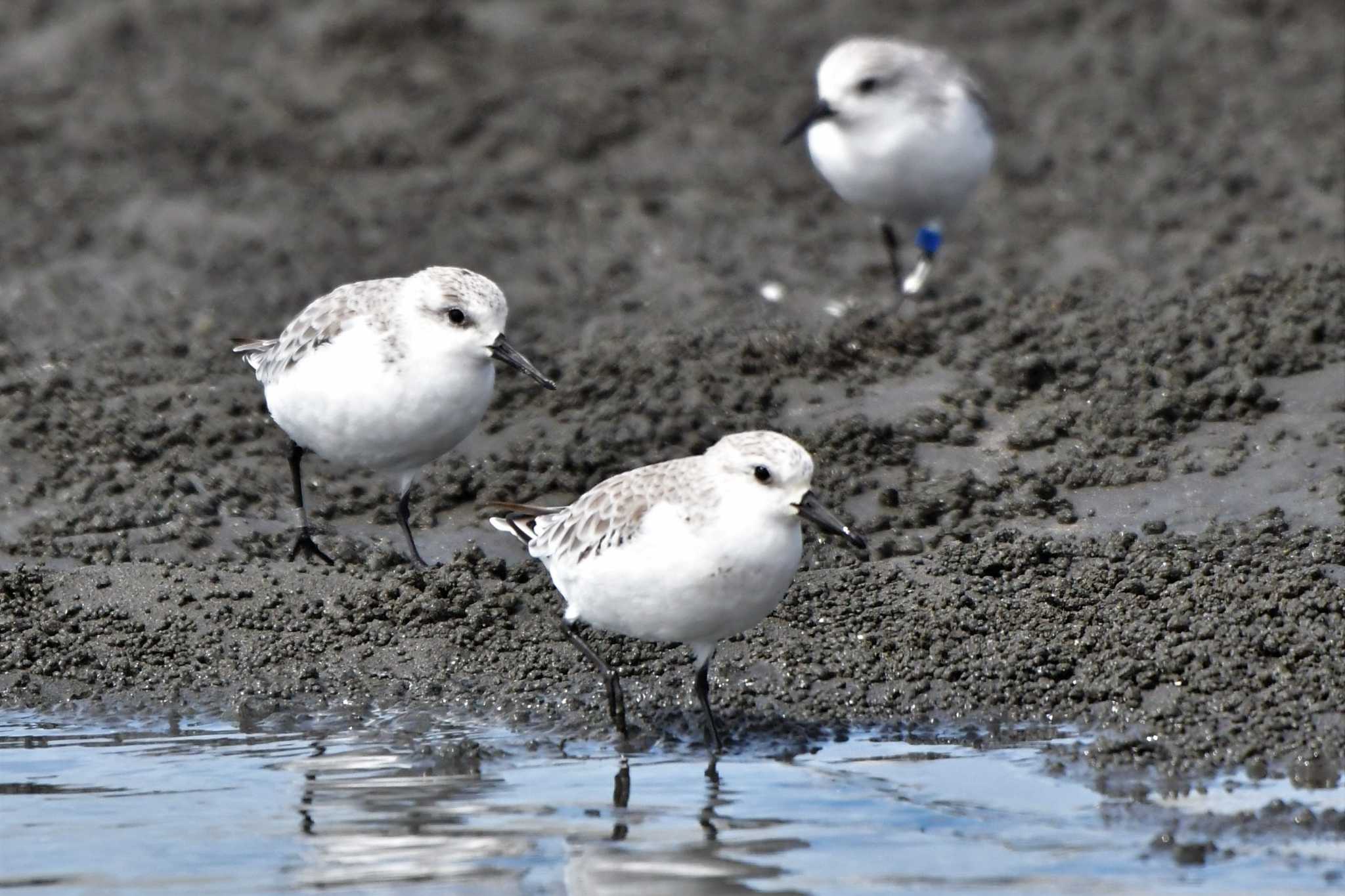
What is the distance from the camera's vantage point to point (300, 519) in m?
8.88

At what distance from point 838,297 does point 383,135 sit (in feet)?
13.6

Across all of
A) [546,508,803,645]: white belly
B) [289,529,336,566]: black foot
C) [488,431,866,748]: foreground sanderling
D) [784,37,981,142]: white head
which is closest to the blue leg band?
[784,37,981,142]: white head

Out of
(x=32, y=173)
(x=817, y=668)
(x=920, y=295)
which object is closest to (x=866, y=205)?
(x=920, y=295)

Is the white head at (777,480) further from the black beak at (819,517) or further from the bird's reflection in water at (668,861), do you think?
the bird's reflection in water at (668,861)

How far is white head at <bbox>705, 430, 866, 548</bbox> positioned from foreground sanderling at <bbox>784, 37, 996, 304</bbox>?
573 cm

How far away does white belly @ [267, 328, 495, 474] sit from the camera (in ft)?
26.1

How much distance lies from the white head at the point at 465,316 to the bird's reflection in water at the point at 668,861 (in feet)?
8.12

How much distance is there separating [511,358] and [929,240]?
4697 mm

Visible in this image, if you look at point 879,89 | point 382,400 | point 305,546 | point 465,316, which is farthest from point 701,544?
point 879,89

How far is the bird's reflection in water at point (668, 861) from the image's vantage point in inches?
209

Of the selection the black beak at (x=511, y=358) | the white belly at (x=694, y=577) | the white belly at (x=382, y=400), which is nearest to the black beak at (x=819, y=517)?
the white belly at (x=694, y=577)

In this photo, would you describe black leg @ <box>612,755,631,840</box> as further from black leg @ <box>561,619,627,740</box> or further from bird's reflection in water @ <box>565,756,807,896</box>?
black leg @ <box>561,619,627,740</box>

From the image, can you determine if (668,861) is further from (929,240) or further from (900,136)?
(929,240)

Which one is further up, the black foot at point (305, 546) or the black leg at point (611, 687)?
the black foot at point (305, 546)
